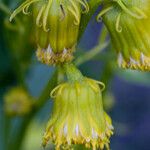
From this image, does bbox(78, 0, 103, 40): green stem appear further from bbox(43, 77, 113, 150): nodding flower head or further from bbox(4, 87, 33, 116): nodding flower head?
bbox(4, 87, 33, 116): nodding flower head

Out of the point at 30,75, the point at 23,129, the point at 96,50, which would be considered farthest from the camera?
the point at 30,75

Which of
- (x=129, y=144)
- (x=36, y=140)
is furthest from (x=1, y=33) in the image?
(x=129, y=144)

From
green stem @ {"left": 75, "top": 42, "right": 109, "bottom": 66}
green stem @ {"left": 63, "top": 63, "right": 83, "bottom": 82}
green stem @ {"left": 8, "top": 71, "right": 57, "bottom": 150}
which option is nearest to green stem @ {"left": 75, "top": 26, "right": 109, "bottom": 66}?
green stem @ {"left": 75, "top": 42, "right": 109, "bottom": 66}

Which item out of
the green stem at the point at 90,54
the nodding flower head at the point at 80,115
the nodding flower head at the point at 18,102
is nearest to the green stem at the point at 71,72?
the nodding flower head at the point at 80,115

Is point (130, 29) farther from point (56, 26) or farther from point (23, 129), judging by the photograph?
point (23, 129)

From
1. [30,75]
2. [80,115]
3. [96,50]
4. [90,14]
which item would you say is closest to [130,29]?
[90,14]

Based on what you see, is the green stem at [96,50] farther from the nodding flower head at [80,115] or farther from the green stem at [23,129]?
the nodding flower head at [80,115]
